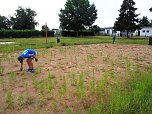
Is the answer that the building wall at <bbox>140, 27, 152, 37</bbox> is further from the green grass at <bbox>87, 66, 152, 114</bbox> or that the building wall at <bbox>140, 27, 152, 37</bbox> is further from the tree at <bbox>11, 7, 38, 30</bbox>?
the green grass at <bbox>87, 66, 152, 114</bbox>

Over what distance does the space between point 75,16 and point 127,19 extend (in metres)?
15.5

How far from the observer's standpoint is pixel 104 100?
4.98 m

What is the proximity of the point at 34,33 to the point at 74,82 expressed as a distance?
1815 inches

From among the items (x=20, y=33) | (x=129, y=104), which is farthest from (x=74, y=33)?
(x=129, y=104)

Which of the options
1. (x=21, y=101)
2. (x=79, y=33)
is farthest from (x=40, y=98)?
(x=79, y=33)

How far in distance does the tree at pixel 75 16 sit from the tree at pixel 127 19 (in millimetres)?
12206

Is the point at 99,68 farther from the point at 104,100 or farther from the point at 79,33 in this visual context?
the point at 79,33

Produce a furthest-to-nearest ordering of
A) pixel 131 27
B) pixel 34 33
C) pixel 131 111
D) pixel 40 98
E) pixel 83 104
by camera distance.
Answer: pixel 34 33 < pixel 131 27 < pixel 40 98 < pixel 83 104 < pixel 131 111

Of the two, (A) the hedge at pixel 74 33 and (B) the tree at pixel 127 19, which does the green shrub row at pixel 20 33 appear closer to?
(A) the hedge at pixel 74 33

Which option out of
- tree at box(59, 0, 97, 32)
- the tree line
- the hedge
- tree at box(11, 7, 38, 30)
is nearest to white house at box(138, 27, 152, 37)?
the tree line

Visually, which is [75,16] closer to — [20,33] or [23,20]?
[20,33]

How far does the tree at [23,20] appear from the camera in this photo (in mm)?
73000

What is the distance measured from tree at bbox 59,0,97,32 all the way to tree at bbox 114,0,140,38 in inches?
481

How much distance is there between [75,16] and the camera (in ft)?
192
